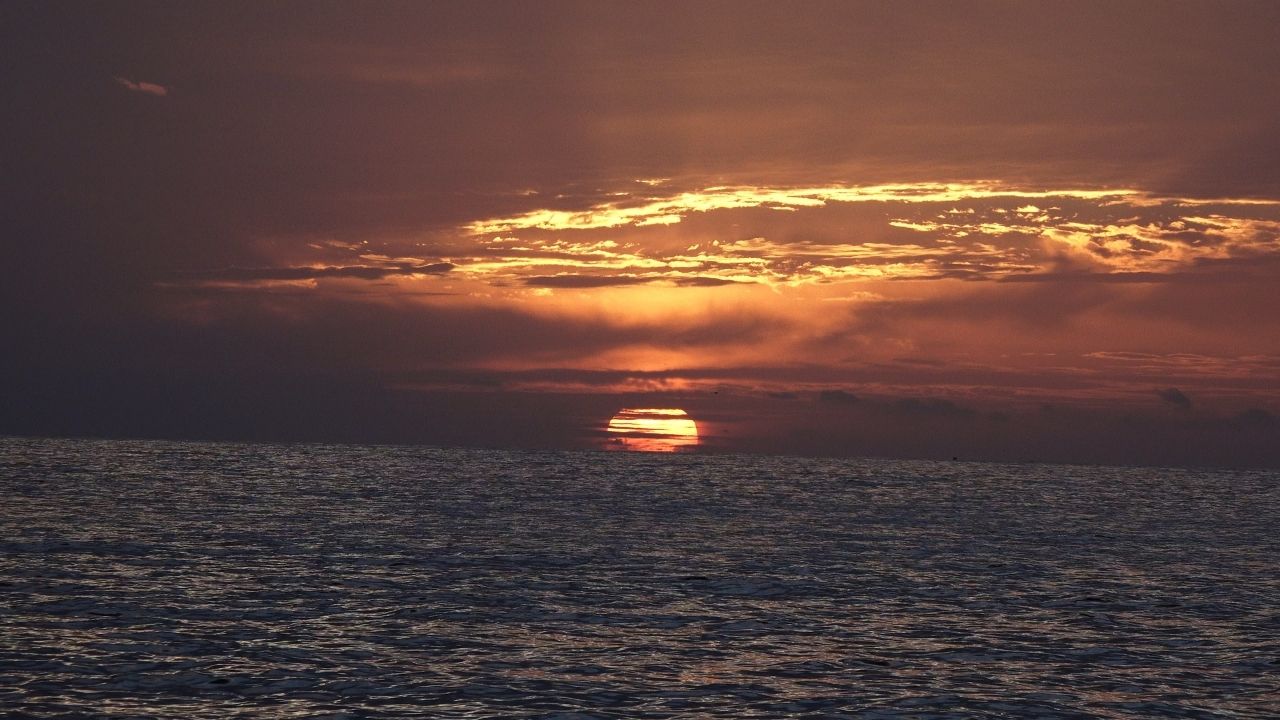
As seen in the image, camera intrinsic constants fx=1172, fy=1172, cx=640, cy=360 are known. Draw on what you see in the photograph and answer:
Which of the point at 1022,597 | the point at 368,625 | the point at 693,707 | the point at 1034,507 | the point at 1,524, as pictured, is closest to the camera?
the point at 693,707

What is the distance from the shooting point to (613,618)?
3472 cm

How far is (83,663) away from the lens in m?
26.6

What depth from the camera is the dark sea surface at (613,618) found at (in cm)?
2472

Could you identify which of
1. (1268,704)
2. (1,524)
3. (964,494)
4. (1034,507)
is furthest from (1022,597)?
(964,494)

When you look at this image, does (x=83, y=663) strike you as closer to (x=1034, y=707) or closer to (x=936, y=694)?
(x=936, y=694)

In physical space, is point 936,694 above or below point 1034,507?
above

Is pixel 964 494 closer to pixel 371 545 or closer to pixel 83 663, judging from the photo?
pixel 371 545

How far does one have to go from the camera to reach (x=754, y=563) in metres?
50.5

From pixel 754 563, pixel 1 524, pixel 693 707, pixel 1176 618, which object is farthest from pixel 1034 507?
pixel 693 707

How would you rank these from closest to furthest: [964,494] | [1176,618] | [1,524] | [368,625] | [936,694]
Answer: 1. [936,694]
2. [368,625]
3. [1176,618]
4. [1,524]
5. [964,494]

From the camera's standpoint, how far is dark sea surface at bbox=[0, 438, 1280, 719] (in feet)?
81.1

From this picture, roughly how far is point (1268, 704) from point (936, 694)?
7.04 metres

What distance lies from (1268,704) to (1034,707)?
5.26 metres

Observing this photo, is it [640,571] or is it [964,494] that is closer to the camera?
[640,571]
